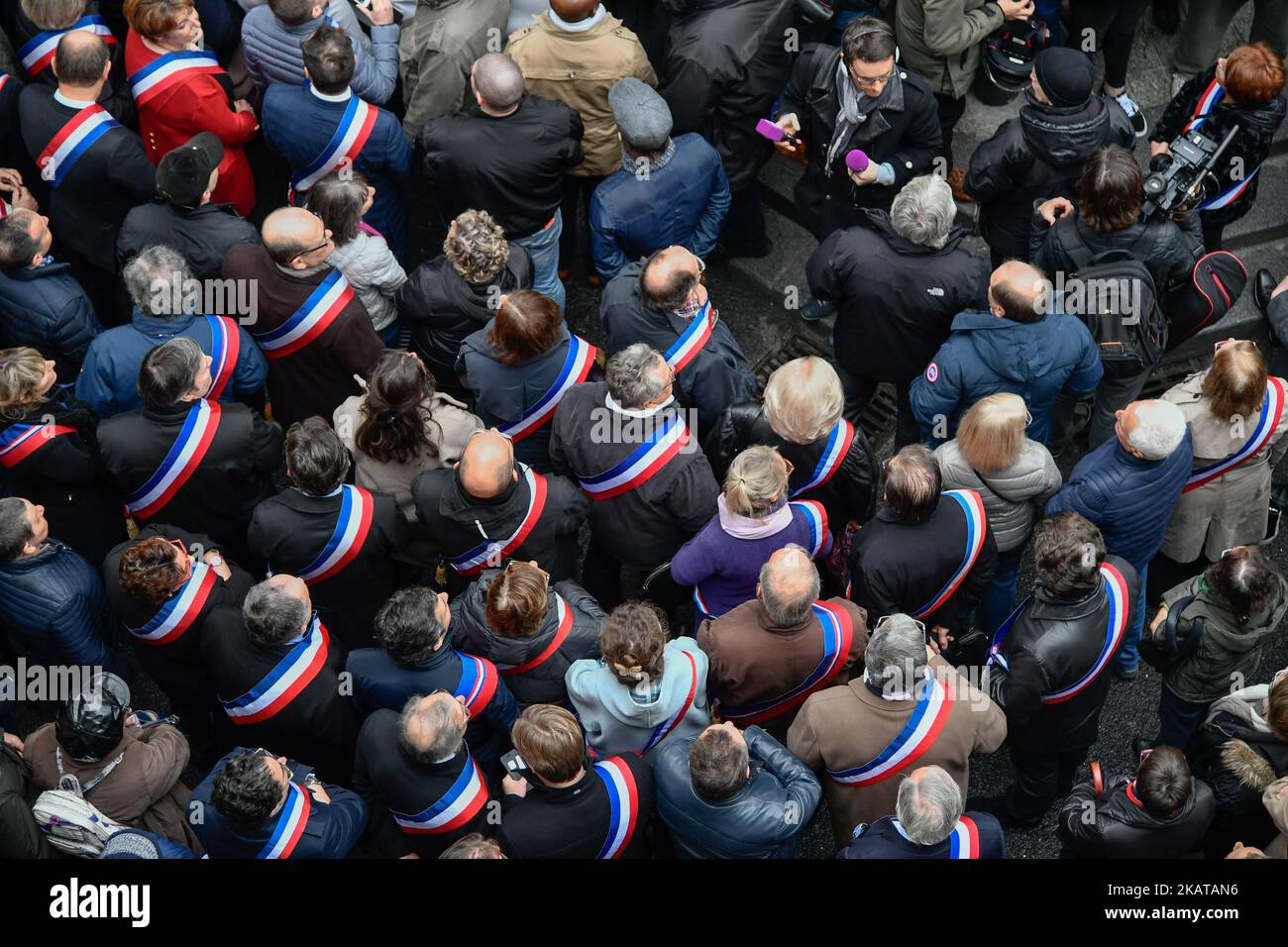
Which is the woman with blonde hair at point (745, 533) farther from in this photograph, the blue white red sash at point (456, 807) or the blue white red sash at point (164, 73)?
the blue white red sash at point (164, 73)

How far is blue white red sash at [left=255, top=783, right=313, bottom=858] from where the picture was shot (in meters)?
5.20

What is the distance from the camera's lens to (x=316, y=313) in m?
6.60

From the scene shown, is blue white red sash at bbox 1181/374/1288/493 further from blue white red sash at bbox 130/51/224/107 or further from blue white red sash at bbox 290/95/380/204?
blue white red sash at bbox 130/51/224/107

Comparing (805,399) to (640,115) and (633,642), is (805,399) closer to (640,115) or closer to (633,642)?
(633,642)

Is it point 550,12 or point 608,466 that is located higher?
point 550,12

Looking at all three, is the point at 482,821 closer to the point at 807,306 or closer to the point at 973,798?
the point at 973,798

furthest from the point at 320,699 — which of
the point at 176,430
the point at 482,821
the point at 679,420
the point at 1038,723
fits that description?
the point at 1038,723

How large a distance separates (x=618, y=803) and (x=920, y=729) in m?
1.15

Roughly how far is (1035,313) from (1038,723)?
5.75 feet

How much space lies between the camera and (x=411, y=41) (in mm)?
7664

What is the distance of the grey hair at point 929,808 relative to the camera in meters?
4.86

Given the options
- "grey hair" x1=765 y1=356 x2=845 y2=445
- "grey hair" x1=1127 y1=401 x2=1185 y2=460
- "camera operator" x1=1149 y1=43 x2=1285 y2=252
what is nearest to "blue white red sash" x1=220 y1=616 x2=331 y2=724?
"grey hair" x1=765 y1=356 x2=845 y2=445

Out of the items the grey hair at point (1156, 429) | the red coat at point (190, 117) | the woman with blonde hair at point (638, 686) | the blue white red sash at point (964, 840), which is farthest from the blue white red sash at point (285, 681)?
the grey hair at point (1156, 429)

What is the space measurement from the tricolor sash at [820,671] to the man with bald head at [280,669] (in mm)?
1576
